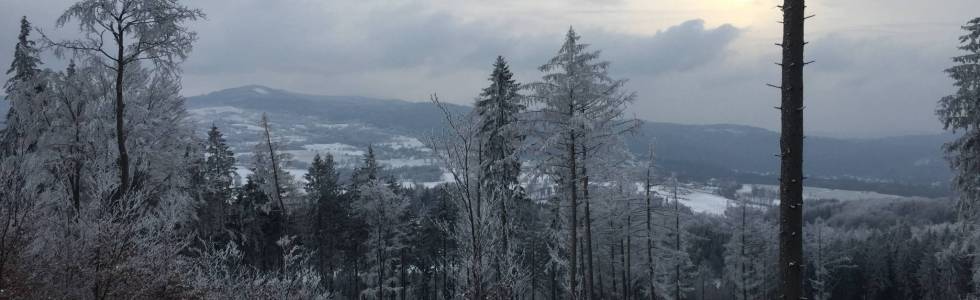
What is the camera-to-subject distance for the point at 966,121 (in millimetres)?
14539

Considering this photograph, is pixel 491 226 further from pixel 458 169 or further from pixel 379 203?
pixel 379 203

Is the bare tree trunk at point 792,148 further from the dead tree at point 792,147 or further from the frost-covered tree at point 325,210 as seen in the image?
the frost-covered tree at point 325,210

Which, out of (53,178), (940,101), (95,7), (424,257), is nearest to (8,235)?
(95,7)

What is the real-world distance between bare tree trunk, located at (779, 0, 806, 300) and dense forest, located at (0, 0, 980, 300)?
0.30 ft

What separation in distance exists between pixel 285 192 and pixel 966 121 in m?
27.5

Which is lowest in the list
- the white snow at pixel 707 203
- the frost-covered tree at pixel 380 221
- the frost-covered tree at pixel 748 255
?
the white snow at pixel 707 203

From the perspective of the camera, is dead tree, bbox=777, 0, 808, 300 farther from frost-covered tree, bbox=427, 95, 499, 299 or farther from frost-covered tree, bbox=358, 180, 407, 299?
frost-covered tree, bbox=358, 180, 407, 299

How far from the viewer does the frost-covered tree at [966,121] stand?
14125 mm

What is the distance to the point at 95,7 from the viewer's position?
10.6 meters

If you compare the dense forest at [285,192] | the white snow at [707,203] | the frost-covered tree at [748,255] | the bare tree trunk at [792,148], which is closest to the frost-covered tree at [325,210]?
the dense forest at [285,192]

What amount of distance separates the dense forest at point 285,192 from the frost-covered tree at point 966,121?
4cm

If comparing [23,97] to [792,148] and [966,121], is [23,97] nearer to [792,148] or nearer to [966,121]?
[792,148]

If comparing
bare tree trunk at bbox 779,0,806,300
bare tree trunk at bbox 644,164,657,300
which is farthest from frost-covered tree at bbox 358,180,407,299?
bare tree trunk at bbox 779,0,806,300

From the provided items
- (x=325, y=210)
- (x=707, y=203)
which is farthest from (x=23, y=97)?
(x=707, y=203)
